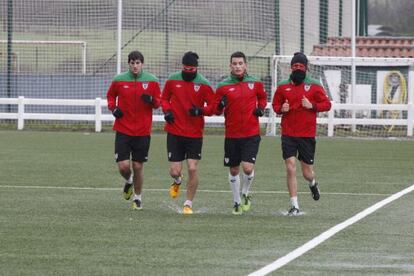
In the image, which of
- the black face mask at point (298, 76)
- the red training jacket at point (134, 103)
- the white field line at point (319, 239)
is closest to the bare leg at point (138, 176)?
the red training jacket at point (134, 103)

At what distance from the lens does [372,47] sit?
128 ft

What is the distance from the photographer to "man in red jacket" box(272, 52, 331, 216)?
14812 millimetres

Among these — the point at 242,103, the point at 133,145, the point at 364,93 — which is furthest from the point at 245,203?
the point at 364,93

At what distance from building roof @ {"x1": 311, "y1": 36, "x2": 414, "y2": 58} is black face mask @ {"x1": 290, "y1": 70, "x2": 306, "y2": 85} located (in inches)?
888

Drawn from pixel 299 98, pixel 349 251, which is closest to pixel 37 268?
pixel 349 251

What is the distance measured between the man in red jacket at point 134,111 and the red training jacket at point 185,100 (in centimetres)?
28

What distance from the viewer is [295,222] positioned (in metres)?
13.9

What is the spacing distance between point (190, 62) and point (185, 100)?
472 millimetres

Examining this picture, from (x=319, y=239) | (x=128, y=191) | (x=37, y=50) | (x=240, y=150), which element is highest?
(x=37, y=50)

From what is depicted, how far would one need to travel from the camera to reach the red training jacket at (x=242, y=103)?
14.9 metres

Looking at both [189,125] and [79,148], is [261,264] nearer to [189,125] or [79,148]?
[189,125]

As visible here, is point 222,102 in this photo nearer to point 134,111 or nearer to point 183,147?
point 183,147

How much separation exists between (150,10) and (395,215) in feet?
79.1

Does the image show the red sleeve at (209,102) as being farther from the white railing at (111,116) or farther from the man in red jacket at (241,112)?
the white railing at (111,116)
